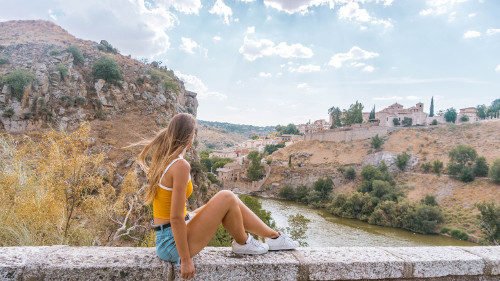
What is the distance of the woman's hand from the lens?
1840mm

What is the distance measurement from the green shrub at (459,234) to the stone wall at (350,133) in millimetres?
28324

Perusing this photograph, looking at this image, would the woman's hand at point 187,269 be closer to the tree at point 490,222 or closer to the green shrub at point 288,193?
the tree at point 490,222

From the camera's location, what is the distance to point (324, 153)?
177 ft

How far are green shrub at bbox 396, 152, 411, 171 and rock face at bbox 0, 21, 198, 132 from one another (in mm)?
35937

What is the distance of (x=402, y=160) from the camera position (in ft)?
139

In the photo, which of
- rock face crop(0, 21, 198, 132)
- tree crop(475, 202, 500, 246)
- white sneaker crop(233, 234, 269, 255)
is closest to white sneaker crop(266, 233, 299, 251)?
white sneaker crop(233, 234, 269, 255)

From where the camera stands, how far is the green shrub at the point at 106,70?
22.2 metres

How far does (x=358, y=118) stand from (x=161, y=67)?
144ft

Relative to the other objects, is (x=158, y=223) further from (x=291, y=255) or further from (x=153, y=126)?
(x=153, y=126)

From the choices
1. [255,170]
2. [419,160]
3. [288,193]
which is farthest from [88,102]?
[419,160]

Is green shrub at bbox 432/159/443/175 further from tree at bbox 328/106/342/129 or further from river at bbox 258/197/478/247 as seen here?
tree at bbox 328/106/342/129

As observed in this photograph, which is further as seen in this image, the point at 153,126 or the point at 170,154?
the point at 153,126

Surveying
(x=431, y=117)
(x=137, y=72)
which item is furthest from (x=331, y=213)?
(x=431, y=117)

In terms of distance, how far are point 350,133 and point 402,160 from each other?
14.0m
